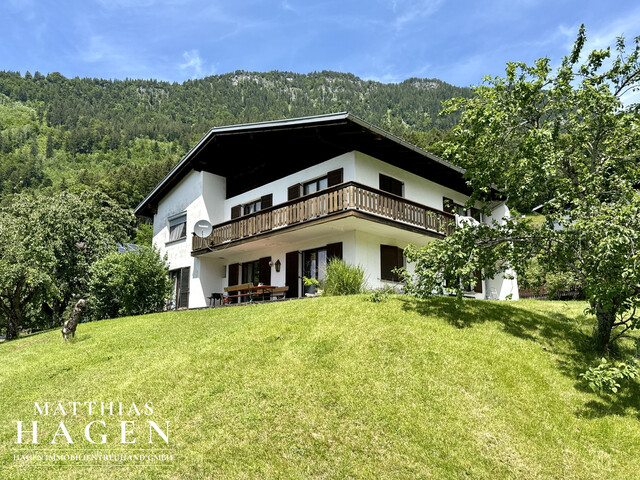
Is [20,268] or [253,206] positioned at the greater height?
[253,206]

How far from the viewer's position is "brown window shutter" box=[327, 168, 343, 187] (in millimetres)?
17797

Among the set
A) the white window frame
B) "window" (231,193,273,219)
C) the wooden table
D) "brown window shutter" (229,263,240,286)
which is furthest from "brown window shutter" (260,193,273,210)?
the white window frame

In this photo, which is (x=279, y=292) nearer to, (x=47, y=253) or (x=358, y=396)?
(x=47, y=253)

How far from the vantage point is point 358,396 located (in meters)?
7.64

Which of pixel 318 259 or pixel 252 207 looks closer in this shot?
pixel 318 259

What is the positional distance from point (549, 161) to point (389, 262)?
8.92 metres

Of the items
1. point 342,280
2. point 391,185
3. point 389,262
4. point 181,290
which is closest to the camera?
point 342,280

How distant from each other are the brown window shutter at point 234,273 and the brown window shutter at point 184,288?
2.23m

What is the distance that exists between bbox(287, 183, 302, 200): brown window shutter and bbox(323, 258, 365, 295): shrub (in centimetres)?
519

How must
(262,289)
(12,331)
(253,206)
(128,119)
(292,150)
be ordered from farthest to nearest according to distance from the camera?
1. (128,119)
2. (253,206)
3. (292,150)
4. (12,331)
5. (262,289)

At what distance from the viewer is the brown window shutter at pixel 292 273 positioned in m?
19.0

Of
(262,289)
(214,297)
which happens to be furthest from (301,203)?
(214,297)

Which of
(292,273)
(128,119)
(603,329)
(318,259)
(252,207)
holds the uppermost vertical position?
(128,119)

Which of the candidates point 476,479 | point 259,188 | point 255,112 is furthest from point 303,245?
point 255,112
